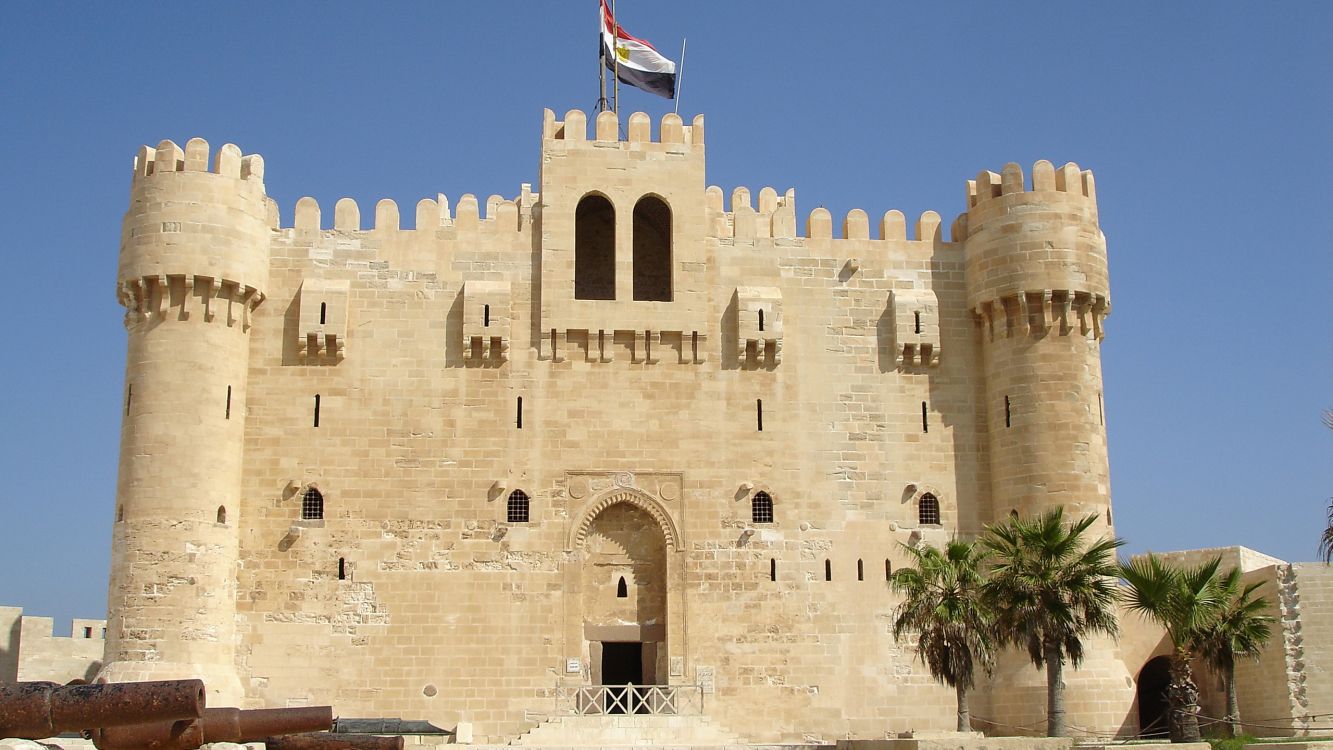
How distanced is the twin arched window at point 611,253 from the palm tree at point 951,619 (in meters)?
8.68

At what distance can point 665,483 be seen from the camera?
2453cm

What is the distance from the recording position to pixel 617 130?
25953mm

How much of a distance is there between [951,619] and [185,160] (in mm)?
14945

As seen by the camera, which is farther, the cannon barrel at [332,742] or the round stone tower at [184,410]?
the round stone tower at [184,410]

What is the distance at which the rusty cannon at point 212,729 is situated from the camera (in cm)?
1024

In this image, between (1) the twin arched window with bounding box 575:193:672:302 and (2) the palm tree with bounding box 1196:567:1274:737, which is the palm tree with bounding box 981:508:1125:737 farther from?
(1) the twin arched window with bounding box 575:193:672:302

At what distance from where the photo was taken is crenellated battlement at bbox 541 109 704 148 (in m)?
25.7

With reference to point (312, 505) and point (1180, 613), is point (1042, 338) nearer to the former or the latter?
point (1180, 613)

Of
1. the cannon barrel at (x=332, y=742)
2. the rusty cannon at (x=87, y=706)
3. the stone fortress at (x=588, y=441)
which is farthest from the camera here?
the stone fortress at (x=588, y=441)

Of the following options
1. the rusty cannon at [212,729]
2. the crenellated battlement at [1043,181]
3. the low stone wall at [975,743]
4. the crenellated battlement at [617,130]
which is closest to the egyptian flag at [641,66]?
the crenellated battlement at [617,130]

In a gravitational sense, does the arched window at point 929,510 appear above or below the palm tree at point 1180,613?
above

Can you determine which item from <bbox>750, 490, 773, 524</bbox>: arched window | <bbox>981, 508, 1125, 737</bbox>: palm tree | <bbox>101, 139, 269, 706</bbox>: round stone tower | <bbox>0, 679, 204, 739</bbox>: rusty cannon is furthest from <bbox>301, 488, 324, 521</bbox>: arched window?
<bbox>0, 679, 204, 739</bbox>: rusty cannon

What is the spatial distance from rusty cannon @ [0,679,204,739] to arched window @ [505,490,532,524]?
563 inches

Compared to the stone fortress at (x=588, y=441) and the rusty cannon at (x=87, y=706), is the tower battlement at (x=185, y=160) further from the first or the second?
the rusty cannon at (x=87, y=706)
